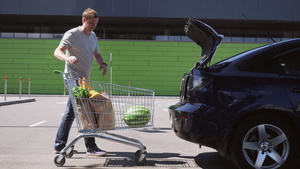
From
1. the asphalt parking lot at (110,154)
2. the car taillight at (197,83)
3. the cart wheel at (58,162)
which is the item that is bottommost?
the asphalt parking lot at (110,154)

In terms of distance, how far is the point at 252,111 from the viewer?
3498 mm

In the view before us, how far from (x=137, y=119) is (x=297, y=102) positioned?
1.76 meters

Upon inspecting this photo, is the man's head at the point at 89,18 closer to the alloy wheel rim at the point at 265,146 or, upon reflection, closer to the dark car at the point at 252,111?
the dark car at the point at 252,111

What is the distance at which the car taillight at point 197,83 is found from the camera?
369 cm

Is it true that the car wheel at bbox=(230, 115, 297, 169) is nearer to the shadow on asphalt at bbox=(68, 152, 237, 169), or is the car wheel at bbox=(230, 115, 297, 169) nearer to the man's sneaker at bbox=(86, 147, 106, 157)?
the shadow on asphalt at bbox=(68, 152, 237, 169)

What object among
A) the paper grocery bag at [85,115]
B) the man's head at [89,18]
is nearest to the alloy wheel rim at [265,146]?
the paper grocery bag at [85,115]

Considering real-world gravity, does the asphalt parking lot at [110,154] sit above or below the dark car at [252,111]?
below

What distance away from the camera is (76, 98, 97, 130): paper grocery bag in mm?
3922

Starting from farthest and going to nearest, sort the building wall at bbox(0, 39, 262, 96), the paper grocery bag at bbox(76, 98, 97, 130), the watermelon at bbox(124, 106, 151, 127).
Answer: the building wall at bbox(0, 39, 262, 96), the watermelon at bbox(124, 106, 151, 127), the paper grocery bag at bbox(76, 98, 97, 130)

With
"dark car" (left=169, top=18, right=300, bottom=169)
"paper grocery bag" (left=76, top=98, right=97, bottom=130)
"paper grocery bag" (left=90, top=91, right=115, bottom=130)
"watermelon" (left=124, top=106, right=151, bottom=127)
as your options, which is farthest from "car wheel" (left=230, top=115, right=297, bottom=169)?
"paper grocery bag" (left=76, top=98, right=97, bottom=130)

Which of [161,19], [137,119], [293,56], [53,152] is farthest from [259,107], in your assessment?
[161,19]

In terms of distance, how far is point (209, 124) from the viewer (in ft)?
11.7

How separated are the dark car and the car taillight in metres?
0.01

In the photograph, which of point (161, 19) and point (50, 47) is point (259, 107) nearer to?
point (161, 19)
